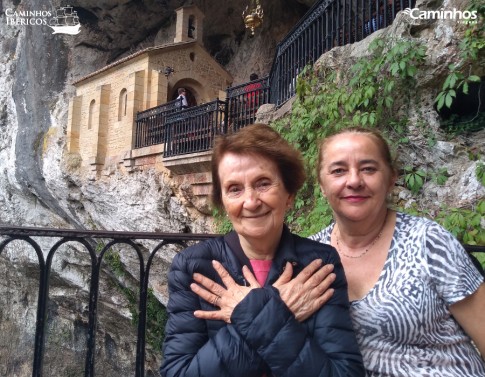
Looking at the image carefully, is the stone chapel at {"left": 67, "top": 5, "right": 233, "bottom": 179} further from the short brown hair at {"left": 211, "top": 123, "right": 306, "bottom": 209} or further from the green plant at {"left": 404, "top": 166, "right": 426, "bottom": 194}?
the short brown hair at {"left": 211, "top": 123, "right": 306, "bottom": 209}

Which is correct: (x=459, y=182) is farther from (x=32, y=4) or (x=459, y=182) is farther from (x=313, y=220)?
(x=32, y=4)

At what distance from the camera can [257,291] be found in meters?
1.19

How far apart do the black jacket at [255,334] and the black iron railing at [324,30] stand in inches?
171

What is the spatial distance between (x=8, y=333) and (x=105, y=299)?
6.49 m

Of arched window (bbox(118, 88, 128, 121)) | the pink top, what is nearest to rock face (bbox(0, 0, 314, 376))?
arched window (bbox(118, 88, 128, 121))

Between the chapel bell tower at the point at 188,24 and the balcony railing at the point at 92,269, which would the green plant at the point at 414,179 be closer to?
the balcony railing at the point at 92,269

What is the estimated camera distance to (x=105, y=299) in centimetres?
1489

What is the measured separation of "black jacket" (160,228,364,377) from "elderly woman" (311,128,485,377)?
220 mm

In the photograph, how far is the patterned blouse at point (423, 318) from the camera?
135 centimetres

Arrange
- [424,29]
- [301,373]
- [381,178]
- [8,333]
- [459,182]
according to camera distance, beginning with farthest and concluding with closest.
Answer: [8,333] < [424,29] < [459,182] < [381,178] < [301,373]

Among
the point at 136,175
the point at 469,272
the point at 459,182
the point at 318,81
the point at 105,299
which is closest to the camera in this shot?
the point at 469,272

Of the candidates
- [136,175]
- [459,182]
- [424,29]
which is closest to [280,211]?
[459,182]

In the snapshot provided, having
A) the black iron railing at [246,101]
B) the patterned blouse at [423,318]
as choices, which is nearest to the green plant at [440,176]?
the patterned blouse at [423,318]

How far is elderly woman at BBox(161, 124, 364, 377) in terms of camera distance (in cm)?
114
